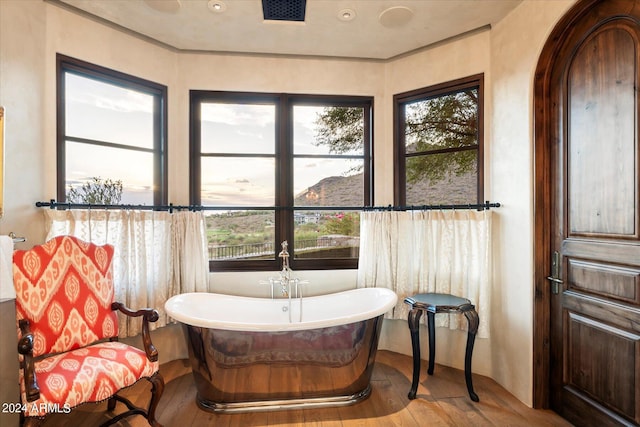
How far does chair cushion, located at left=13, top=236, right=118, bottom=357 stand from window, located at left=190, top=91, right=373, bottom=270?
3.37 feet

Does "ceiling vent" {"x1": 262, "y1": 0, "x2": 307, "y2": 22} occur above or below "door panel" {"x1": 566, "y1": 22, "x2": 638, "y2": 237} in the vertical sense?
above

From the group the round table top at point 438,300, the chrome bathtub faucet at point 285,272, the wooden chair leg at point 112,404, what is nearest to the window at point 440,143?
the round table top at point 438,300

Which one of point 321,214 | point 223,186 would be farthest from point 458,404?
point 223,186

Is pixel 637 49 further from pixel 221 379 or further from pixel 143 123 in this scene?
pixel 143 123

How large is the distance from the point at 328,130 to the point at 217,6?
1.34 meters

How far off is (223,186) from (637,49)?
291 centimetres

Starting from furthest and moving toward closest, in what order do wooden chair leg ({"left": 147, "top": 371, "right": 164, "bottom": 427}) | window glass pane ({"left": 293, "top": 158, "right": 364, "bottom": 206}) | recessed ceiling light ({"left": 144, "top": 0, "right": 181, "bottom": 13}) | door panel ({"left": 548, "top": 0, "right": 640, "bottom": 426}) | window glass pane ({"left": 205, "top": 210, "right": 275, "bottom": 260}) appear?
1. window glass pane ({"left": 293, "top": 158, "right": 364, "bottom": 206})
2. window glass pane ({"left": 205, "top": 210, "right": 275, "bottom": 260})
3. recessed ceiling light ({"left": 144, "top": 0, "right": 181, "bottom": 13})
4. wooden chair leg ({"left": 147, "top": 371, "right": 164, "bottom": 427})
5. door panel ({"left": 548, "top": 0, "right": 640, "bottom": 426})

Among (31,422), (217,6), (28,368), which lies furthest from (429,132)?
(31,422)

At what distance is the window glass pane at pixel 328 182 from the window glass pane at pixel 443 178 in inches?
19.1

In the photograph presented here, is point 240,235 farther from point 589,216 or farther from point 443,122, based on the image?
point 589,216

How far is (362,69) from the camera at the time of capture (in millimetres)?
3027

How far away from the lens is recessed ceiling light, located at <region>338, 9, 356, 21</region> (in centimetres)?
231

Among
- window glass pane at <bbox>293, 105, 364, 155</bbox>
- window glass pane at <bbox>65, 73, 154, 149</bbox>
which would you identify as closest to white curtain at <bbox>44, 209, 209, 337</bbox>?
window glass pane at <bbox>65, 73, 154, 149</bbox>

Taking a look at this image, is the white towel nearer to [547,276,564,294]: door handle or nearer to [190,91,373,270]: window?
[190,91,373,270]: window
